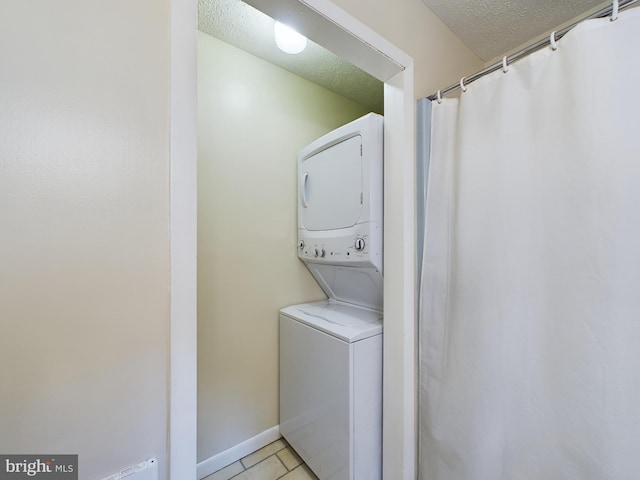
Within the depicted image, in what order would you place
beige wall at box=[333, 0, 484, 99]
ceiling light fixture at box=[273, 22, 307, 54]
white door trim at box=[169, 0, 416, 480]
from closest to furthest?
white door trim at box=[169, 0, 416, 480], beige wall at box=[333, 0, 484, 99], ceiling light fixture at box=[273, 22, 307, 54]

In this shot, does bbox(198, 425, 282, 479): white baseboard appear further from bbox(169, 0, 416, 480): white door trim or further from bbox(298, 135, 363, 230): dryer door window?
bbox(298, 135, 363, 230): dryer door window

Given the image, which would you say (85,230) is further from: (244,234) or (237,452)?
(237,452)

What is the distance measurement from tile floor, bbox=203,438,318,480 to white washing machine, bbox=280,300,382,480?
0.26ft

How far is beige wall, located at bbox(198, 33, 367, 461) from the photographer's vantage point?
1.65 m

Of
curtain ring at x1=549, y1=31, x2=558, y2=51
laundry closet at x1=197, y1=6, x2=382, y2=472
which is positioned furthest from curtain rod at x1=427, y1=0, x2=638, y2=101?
laundry closet at x1=197, y1=6, x2=382, y2=472

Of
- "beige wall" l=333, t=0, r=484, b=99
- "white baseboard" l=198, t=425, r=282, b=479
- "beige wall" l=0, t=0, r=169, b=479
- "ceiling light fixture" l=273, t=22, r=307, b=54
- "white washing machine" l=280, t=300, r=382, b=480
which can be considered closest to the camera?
"beige wall" l=0, t=0, r=169, b=479

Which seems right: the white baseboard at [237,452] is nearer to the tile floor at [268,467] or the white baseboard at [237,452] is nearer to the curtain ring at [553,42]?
the tile floor at [268,467]

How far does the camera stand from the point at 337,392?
1.37 meters

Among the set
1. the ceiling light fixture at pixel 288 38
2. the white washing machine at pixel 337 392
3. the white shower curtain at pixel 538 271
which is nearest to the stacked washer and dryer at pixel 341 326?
the white washing machine at pixel 337 392

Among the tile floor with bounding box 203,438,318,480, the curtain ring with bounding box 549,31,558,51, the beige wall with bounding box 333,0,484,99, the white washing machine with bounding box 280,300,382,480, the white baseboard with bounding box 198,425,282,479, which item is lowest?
the tile floor with bounding box 203,438,318,480

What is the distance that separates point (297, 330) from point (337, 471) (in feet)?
2.52

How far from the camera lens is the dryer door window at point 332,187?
1.48 metres

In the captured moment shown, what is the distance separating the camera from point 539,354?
952mm

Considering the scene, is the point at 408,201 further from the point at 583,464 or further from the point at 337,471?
the point at 337,471
